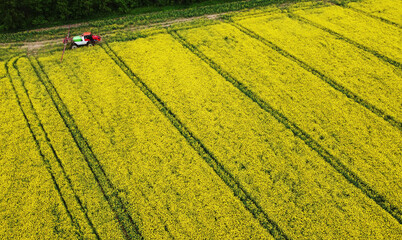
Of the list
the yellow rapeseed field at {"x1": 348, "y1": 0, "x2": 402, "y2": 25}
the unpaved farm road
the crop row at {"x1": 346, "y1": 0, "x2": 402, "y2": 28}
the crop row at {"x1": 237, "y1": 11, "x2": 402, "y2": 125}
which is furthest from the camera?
the yellow rapeseed field at {"x1": 348, "y1": 0, "x2": 402, "y2": 25}

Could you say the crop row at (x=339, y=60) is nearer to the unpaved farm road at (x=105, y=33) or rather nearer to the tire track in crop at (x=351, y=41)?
the tire track in crop at (x=351, y=41)

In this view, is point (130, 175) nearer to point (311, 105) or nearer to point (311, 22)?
point (311, 105)

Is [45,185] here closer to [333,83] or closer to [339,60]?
Answer: [333,83]

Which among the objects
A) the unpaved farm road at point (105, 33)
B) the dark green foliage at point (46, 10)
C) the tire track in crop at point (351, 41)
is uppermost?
the dark green foliage at point (46, 10)

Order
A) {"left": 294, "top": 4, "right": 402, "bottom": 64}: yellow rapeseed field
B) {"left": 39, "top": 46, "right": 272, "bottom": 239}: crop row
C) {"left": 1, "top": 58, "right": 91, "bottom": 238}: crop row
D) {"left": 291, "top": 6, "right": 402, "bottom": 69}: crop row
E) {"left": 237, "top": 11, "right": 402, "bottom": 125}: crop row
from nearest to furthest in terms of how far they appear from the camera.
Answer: {"left": 1, "top": 58, "right": 91, "bottom": 238}: crop row, {"left": 39, "top": 46, "right": 272, "bottom": 239}: crop row, {"left": 237, "top": 11, "right": 402, "bottom": 125}: crop row, {"left": 291, "top": 6, "right": 402, "bottom": 69}: crop row, {"left": 294, "top": 4, "right": 402, "bottom": 64}: yellow rapeseed field

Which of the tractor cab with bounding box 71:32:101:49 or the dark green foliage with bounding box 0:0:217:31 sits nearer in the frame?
the tractor cab with bounding box 71:32:101:49

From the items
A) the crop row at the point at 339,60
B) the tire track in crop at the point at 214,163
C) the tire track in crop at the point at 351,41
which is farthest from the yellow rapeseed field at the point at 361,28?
the tire track in crop at the point at 214,163

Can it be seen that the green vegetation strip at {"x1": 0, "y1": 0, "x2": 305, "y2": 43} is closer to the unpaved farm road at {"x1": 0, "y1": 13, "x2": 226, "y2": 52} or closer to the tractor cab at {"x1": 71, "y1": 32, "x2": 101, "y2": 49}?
the unpaved farm road at {"x1": 0, "y1": 13, "x2": 226, "y2": 52}

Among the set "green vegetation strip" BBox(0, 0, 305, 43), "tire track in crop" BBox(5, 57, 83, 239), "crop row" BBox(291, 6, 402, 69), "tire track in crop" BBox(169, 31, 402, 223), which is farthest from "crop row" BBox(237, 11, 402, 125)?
"tire track in crop" BBox(5, 57, 83, 239)

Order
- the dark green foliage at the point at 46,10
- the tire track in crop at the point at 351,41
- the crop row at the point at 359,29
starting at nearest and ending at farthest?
the tire track in crop at the point at 351,41 → the crop row at the point at 359,29 → the dark green foliage at the point at 46,10
